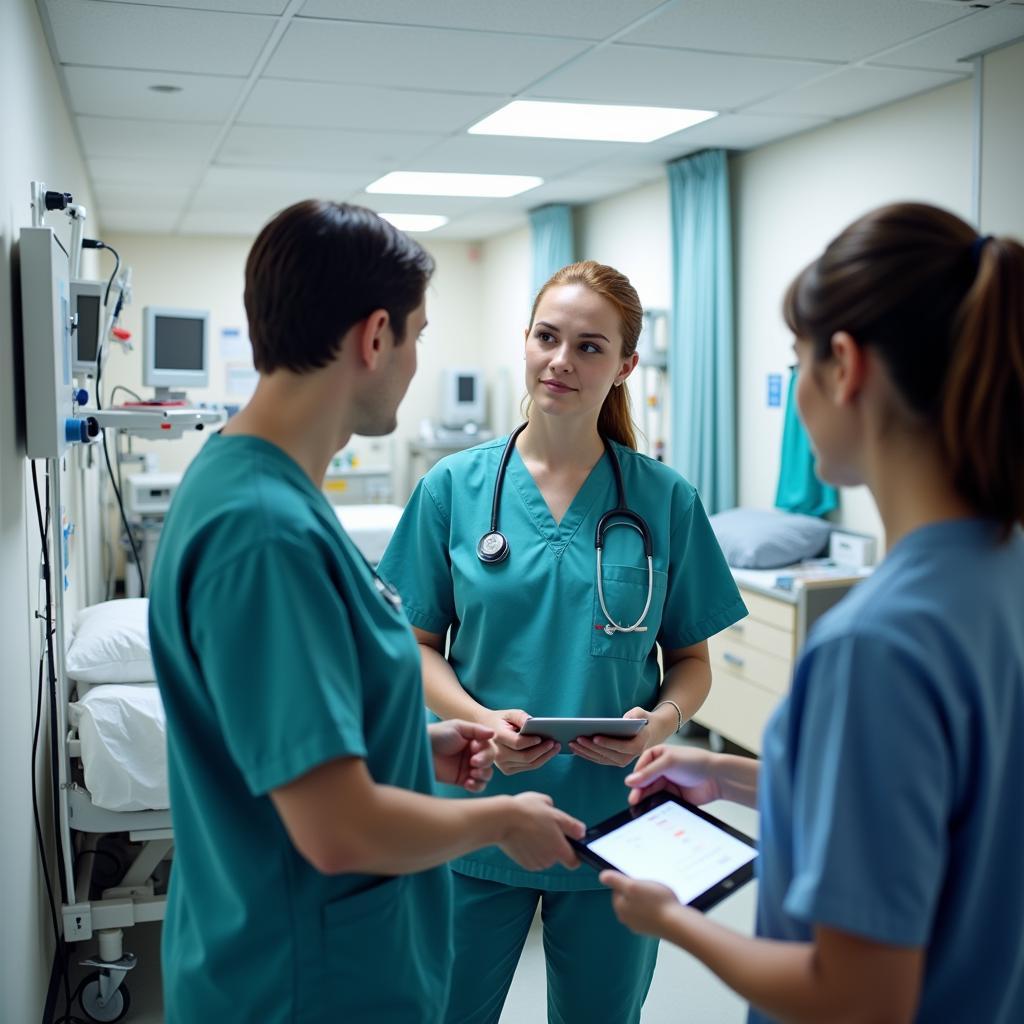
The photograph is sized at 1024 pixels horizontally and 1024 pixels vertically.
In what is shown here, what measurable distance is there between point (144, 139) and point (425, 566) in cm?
336

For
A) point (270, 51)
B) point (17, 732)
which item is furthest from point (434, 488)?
point (270, 51)

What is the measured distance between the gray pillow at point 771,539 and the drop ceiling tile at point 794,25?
1.65 meters

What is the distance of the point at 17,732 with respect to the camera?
1.89 metres

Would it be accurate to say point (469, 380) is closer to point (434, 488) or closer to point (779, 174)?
point (779, 174)

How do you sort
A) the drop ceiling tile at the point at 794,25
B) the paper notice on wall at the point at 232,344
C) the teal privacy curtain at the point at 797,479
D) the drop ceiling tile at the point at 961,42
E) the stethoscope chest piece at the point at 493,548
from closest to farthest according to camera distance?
1. the stethoscope chest piece at the point at 493,548
2. the drop ceiling tile at the point at 794,25
3. the drop ceiling tile at the point at 961,42
4. the teal privacy curtain at the point at 797,479
5. the paper notice on wall at the point at 232,344

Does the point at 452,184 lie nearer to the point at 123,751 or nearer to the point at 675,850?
the point at 123,751

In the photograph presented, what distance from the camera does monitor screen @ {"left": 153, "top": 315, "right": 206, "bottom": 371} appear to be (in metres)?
4.12

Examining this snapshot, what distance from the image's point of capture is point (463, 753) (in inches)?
54.9

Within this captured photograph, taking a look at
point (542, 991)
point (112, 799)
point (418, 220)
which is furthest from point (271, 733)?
point (418, 220)

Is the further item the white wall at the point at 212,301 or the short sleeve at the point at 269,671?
the white wall at the point at 212,301

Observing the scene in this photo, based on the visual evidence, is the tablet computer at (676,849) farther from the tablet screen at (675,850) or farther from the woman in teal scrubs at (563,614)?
the woman in teal scrubs at (563,614)

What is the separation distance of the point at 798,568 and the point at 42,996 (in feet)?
9.32

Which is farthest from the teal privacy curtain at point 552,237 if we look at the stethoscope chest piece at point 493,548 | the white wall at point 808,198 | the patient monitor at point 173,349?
the stethoscope chest piece at point 493,548

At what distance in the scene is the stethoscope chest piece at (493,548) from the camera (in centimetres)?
162
